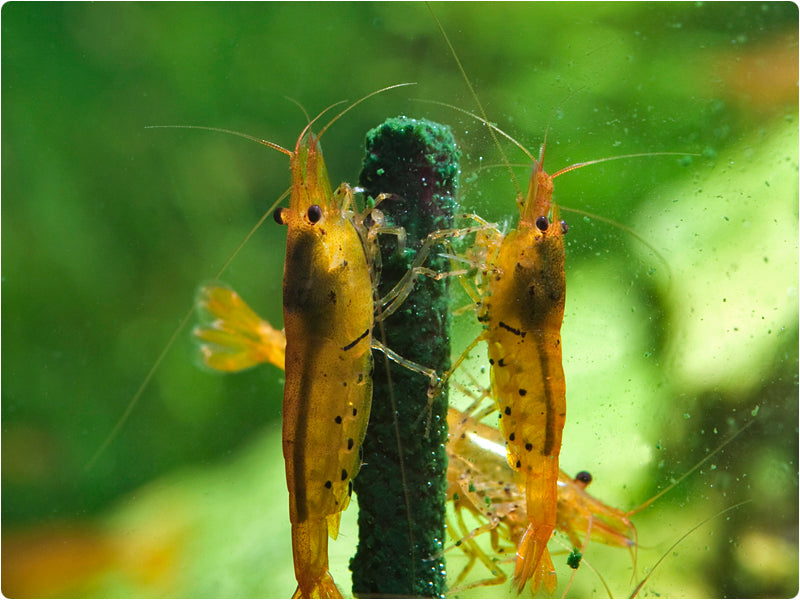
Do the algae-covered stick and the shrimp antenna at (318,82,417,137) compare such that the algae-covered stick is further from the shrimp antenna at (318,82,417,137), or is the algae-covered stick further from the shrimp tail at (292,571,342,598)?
the shrimp antenna at (318,82,417,137)

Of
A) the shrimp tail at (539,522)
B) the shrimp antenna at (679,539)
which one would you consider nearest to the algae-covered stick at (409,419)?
the shrimp tail at (539,522)

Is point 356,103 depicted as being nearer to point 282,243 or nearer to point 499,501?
point 282,243

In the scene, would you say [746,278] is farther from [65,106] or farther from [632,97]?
[65,106]

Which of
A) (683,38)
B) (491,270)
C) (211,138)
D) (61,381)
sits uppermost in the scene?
(211,138)

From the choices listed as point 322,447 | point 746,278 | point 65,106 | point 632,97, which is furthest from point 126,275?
point 746,278

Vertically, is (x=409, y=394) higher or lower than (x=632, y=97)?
lower

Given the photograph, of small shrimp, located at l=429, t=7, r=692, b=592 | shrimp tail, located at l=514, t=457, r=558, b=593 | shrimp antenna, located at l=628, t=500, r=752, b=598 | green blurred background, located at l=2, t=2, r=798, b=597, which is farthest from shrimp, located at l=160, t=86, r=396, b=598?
shrimp antenna, located at l=628, t=500, r=752, b=598
